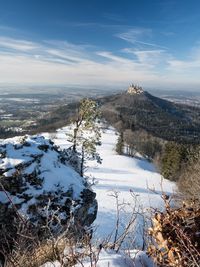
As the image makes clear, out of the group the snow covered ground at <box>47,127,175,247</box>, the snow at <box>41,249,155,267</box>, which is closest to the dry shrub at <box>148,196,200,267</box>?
the snow at <box>41,249,155,267</box>

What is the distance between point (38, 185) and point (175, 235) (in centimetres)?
1132

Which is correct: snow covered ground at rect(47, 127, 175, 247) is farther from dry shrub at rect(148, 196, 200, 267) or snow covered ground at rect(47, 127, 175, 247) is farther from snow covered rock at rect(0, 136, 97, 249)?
dry shrub at rect(148, 196, 200, 267)

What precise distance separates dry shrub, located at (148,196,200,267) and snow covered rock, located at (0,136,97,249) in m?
9.34

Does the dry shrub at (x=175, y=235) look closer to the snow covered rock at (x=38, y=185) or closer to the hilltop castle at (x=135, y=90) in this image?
the hilltop castle at (x=135, y=90)

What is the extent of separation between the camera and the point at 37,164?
14.8m

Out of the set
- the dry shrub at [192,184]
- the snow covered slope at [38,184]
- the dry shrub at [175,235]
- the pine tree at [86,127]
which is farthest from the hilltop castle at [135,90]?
the pine tree at [86,127]

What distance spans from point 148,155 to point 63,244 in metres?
90.6

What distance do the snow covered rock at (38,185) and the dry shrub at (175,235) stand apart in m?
9.34

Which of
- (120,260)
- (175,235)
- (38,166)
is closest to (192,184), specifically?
(38,166)

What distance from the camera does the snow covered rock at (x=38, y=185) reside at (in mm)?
12930

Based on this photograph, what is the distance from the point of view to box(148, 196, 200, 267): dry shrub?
3.32 meters

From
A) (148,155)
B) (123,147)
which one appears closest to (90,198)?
(123,147)

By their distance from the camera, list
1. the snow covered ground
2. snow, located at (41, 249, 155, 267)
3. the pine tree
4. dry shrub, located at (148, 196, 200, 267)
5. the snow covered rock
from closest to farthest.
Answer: dry shrub, located at (148, 196, 200, 267) < snow, located at (41, 249, 155, 267) < the snow covered rock < the pine tree < the snow covered ground

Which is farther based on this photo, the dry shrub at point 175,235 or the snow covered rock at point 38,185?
the snow covered rock at point 38,185
